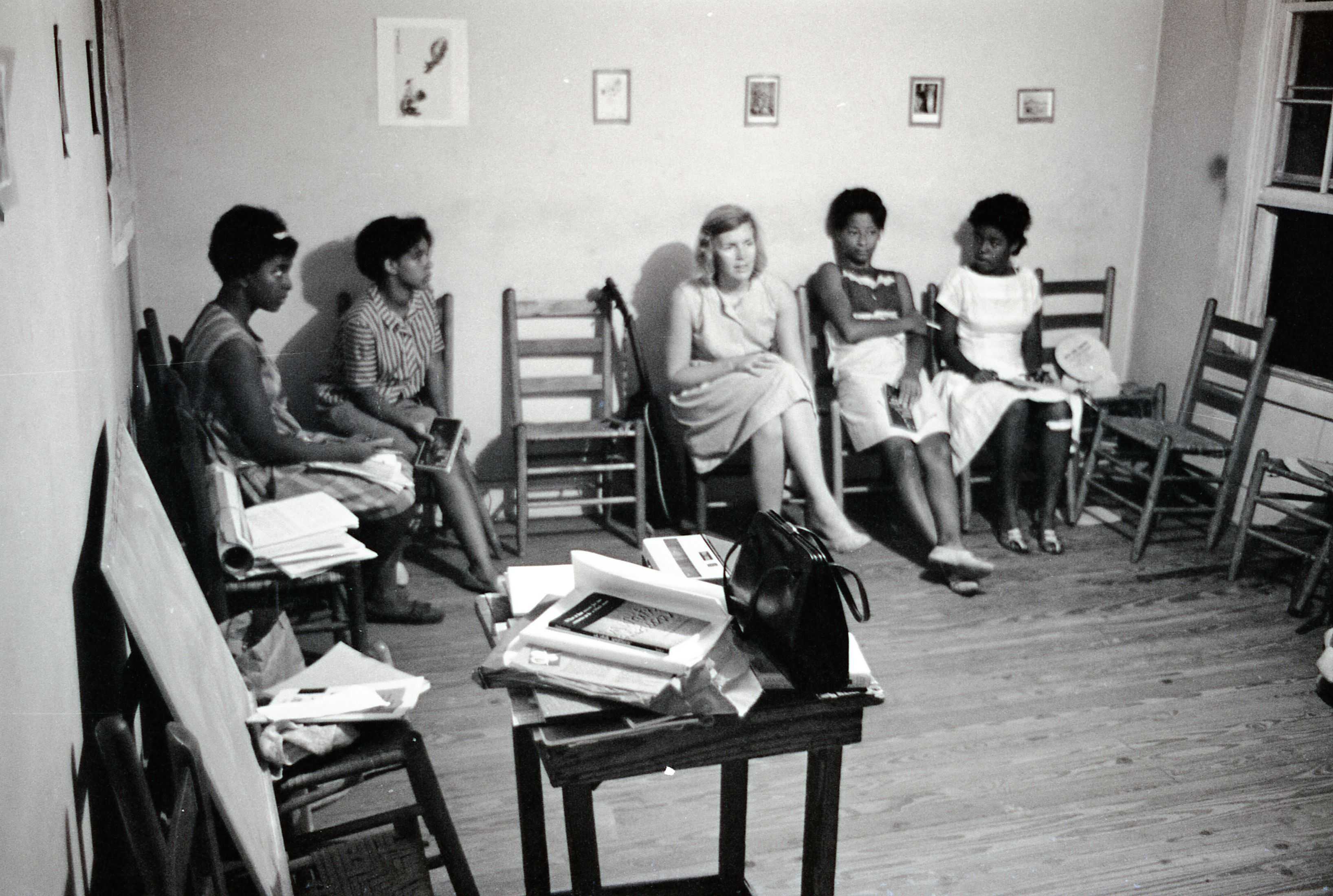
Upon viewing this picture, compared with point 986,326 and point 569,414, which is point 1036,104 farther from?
point 569,414

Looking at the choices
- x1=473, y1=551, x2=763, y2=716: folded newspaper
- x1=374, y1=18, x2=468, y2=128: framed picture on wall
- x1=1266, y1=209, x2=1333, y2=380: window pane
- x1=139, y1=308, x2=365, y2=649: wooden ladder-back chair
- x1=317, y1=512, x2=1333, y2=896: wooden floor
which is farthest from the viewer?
x1=1266, y1=209, x2=1333, y2=380: window pane

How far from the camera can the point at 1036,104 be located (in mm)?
4871

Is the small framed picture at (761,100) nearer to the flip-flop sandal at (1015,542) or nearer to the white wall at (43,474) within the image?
the flip-flop sandal at (1015,542)

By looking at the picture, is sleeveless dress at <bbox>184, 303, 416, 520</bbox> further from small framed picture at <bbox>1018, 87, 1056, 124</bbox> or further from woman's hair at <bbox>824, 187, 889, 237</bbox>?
small framed picture at <bbox>1018, 87, 1056, 124</bbox>

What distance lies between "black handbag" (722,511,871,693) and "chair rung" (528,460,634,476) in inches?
102

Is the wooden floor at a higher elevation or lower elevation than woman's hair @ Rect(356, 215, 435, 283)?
lower

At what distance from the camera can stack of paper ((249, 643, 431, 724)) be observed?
2.12 metres

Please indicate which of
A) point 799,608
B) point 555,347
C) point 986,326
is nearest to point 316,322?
point 555,347

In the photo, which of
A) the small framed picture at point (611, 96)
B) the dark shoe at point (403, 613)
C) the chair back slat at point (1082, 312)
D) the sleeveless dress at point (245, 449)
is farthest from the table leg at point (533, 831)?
the chair back slat at point (1082, 312)

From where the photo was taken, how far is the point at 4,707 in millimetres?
1260

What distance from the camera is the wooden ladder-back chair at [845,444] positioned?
4.59 meters

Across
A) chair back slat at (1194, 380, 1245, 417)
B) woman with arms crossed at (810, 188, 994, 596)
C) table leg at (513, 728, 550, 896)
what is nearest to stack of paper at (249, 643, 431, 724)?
table leg at (513, 728, 550, 896)

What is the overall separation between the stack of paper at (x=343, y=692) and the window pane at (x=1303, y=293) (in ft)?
11.9

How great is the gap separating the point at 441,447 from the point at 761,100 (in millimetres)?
1844
